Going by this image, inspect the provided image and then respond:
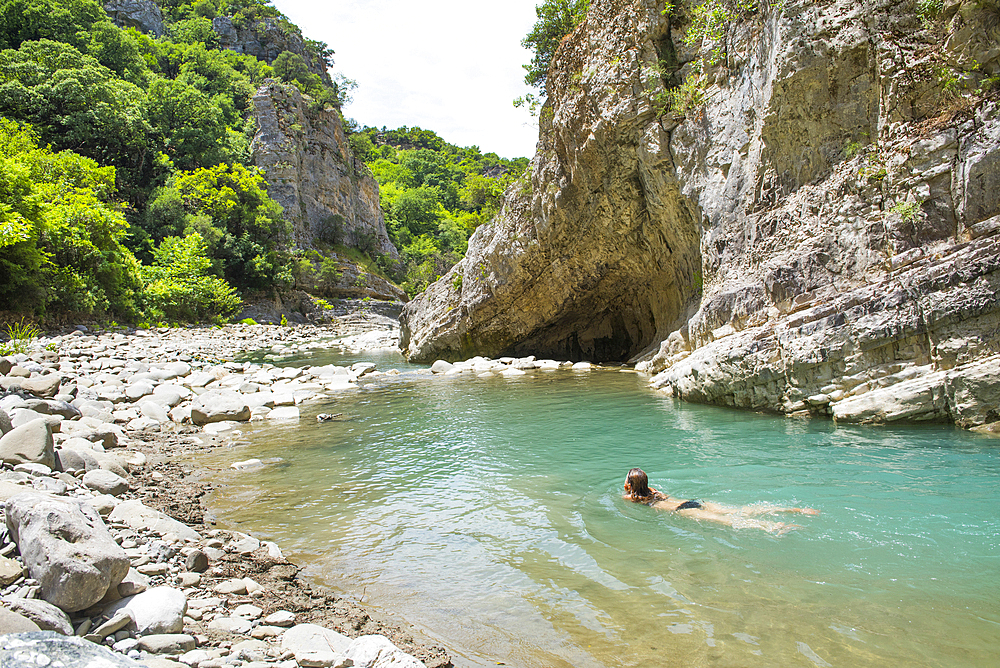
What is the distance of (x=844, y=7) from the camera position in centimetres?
944

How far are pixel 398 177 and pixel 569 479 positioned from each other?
281 feet

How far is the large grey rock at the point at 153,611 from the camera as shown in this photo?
292 centimetres

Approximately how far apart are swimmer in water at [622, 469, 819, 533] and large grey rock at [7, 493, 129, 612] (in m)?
4.66

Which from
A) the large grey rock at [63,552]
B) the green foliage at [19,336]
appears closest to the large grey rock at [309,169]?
the green foliage at [19,336]

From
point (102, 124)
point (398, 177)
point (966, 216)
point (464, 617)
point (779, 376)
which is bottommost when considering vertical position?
point (464, 617)

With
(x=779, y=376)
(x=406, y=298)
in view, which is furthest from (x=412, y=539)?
(x=406, y=298)

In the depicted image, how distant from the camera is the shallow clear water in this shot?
339 cm

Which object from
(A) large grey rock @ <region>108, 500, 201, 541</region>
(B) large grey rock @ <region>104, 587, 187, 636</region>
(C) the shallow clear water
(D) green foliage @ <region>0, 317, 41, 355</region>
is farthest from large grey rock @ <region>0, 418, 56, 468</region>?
(D) green foliage @ <region>0, 317, 41, 355</region>

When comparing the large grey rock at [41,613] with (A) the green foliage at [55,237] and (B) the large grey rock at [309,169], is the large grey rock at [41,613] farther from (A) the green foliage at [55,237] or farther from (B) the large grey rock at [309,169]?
(B) the large grey rock at [309,169]

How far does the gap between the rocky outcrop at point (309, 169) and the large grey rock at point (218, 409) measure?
39.6 meters

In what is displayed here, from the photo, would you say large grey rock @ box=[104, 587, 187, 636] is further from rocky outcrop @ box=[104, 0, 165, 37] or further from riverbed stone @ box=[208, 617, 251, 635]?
rocky outcrop @ box=[104, 0, 165, 37]

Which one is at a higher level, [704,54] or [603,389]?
[704,54]

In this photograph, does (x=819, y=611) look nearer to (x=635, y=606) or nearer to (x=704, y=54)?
(x=635, y=606)

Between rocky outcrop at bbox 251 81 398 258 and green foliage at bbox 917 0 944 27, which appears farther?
rocky outcrop at bbox 251 81 398 258
